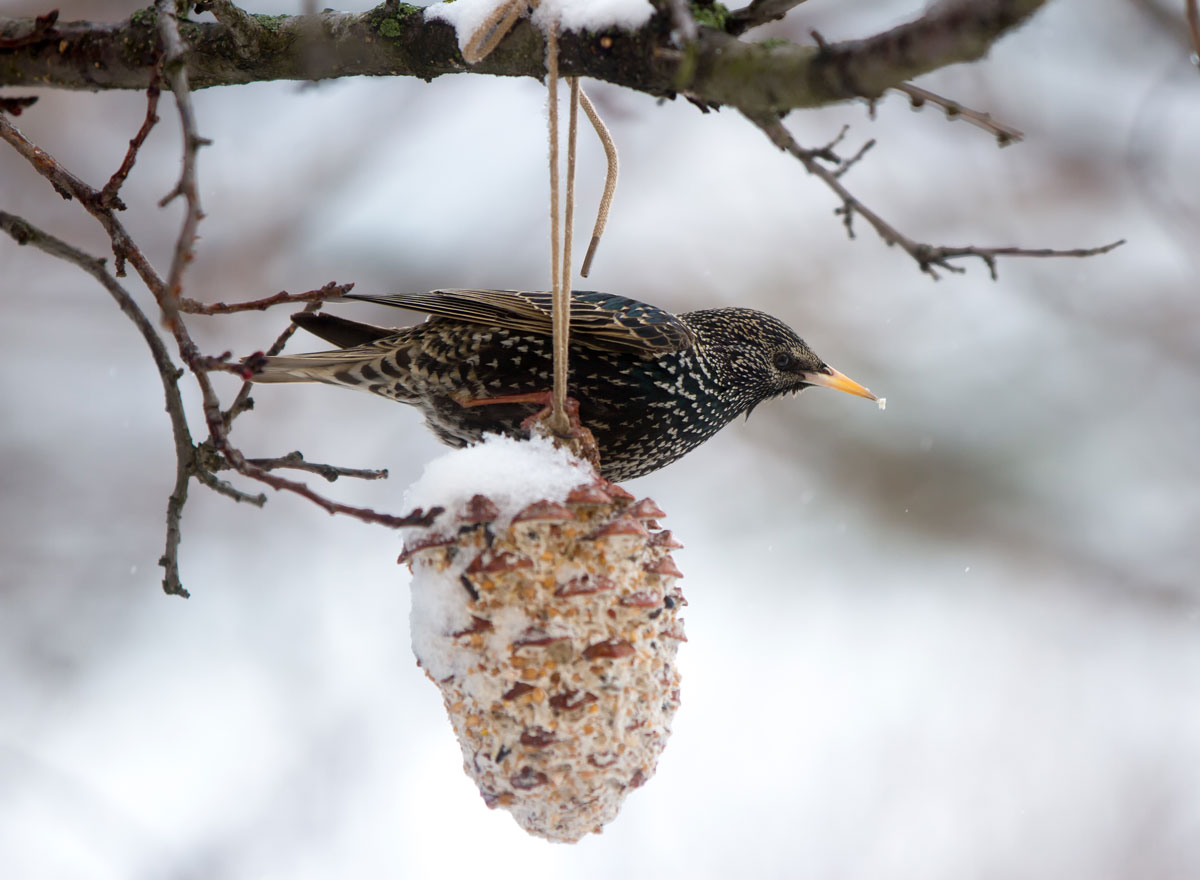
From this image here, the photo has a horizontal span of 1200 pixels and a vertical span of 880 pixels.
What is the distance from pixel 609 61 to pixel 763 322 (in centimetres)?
106

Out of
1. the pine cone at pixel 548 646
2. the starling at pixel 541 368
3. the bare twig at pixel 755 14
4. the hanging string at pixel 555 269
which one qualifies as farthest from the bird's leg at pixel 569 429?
the bare twig at pixel 755 14

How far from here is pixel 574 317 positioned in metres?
2.09

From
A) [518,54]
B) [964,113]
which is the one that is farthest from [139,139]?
[964,113]

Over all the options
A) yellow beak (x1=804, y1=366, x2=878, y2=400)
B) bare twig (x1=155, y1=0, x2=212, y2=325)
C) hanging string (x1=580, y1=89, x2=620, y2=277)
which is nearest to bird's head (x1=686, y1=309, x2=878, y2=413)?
yellow beak (x1=804, y1=366, x2=878, y2=400)

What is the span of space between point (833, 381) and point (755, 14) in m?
1.17

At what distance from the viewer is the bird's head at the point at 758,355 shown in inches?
91.4

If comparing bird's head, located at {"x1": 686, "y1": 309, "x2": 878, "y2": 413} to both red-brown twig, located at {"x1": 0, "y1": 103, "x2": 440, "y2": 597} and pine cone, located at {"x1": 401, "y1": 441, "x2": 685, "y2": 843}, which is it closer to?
pine cone, located at {"x1": 401, "y1": 441, "x2": 685, "y2": 843}

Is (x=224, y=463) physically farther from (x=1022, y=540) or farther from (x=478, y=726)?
(x=1022, y=540)

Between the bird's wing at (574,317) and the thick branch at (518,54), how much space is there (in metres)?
0.48

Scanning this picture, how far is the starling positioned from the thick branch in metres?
0.47

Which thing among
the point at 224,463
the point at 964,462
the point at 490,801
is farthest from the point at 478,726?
the point at 964,462

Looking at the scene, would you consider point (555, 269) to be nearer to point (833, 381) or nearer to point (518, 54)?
point (518, 54)

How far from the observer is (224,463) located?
5.01 ft

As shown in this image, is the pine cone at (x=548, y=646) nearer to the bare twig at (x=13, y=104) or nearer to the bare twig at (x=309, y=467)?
the bare twig at (x=309, y=467)
